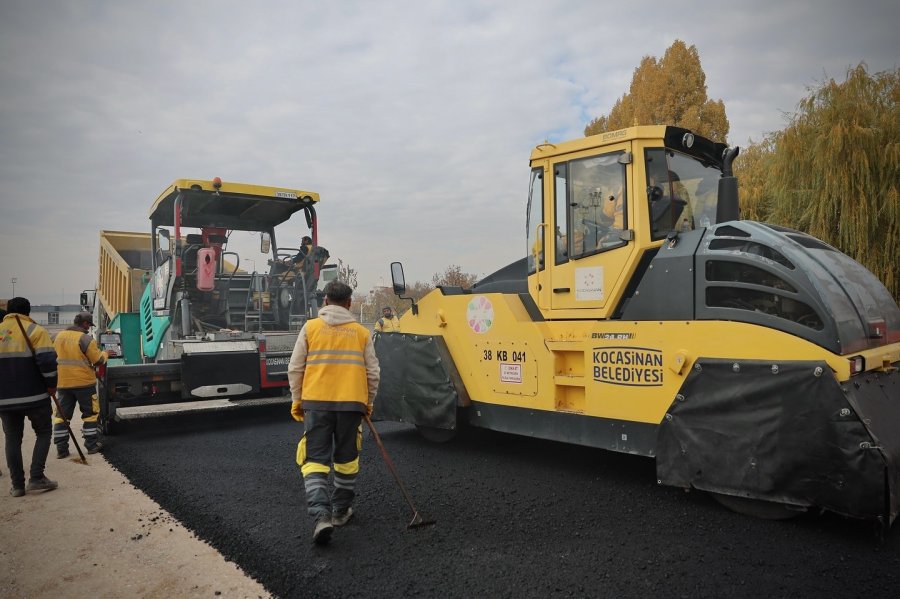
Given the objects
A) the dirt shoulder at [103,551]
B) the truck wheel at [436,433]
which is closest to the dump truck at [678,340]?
the truck wheel at [436,433]

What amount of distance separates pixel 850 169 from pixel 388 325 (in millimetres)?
7685

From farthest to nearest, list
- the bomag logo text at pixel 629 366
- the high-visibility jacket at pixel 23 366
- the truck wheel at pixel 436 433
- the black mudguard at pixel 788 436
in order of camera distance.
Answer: the truck wheel at pixel 436 433
the high-visibility jacket at pixel 23 366
the bomag logo text at pixel 629 366
the black mudguard at pixel 788 436

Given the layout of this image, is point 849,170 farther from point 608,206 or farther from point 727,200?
point 608,206

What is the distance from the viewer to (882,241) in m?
9.40

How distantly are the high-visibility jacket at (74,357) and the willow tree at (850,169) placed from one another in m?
10.1

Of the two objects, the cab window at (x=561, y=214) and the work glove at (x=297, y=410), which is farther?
the cab window at (x=561, y=214)

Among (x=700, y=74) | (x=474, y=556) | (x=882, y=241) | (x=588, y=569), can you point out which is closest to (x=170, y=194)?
(x=474, y=556)

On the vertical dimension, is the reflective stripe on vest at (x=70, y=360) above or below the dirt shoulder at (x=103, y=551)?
above

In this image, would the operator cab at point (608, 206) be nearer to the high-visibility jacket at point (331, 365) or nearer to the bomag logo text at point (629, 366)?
the bomag logo text at point (629, 366)

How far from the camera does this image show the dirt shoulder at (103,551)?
10.4ft

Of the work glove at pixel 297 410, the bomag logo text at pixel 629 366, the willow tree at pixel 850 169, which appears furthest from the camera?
the willow tree at pixel 850 169

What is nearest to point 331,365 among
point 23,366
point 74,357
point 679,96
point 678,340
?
point 678,340

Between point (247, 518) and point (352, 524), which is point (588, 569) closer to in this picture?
point (352, 524)

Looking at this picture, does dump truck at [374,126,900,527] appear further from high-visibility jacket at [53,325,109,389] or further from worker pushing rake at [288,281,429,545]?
high-visibility jacket at [53,325,109,389]
